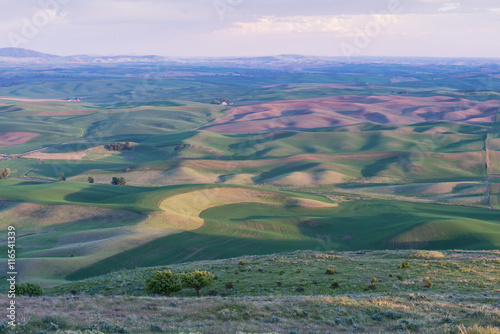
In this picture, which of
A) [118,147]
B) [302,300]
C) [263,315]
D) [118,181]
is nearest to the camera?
[263,315]

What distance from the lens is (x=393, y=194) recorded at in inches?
3521

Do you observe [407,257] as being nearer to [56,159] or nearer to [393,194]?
[393,194]

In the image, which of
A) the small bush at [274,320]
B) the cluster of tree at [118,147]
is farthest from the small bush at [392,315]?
the cluster of tree at [118,147]

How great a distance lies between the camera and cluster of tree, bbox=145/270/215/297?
2952 centimetres

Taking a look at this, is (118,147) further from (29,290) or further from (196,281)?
(196,281)

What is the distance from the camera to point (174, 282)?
98.3 feet

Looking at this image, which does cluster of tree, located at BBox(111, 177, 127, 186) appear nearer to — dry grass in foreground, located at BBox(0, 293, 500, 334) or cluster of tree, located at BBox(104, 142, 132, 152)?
cluster of tree, located at BBox(104, 142, 132, 152)

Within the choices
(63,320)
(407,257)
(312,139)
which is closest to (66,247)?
(63,320)

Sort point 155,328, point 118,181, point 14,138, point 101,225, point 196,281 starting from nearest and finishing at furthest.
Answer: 1. point 155,328
2. point 196,281
3. point 101,225
4. point 118,181
5. point 14,138

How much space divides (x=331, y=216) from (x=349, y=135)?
86.7 m

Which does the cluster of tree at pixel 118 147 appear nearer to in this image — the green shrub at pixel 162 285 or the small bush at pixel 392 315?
the green shrub at pixel 162 285

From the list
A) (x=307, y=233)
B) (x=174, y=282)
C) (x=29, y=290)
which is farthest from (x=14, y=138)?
(x=174, y=282)

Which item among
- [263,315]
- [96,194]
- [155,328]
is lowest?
[96,194]

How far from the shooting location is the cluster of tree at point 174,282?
2952cm
